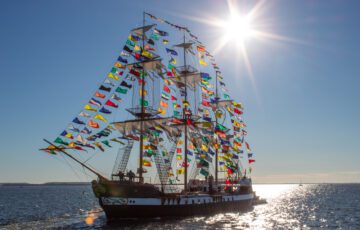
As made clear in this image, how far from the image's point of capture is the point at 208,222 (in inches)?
1821

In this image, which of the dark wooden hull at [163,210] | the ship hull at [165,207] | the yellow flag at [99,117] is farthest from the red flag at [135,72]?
the dark wooden hull at [163,210]

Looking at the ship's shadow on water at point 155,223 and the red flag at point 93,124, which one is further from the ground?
the red flag at point 93,124

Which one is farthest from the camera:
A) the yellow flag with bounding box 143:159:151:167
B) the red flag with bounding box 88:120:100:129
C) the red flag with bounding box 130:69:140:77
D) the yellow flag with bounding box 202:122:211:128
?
the yellow flag with bounding box 202:122:211:128

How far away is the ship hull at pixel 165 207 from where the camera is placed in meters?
44.1

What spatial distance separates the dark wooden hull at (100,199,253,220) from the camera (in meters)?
44.2

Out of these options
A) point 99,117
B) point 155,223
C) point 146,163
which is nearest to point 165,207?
point 155,223

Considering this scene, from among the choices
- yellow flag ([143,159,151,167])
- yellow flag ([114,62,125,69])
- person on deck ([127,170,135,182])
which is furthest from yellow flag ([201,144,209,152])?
yellow flag ([114,62,125,69])

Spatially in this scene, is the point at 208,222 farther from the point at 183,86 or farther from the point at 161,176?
the point at 183,86

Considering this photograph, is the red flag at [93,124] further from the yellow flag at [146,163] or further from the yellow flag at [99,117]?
the yellow flag at [146,163]

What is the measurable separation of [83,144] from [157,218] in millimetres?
14046

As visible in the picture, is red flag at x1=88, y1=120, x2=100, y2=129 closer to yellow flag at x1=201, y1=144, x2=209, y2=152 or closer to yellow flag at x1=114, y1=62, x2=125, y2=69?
yellow flag at x1=114, y1=62, x2=125, y2=69

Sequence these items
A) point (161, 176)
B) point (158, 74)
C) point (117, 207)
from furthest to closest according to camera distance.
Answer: point (158, 74), point (161, 176), point (117, 207)

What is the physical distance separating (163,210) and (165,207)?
1.52 feet

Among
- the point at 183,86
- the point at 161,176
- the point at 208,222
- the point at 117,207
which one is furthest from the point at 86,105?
the point at 183,86
